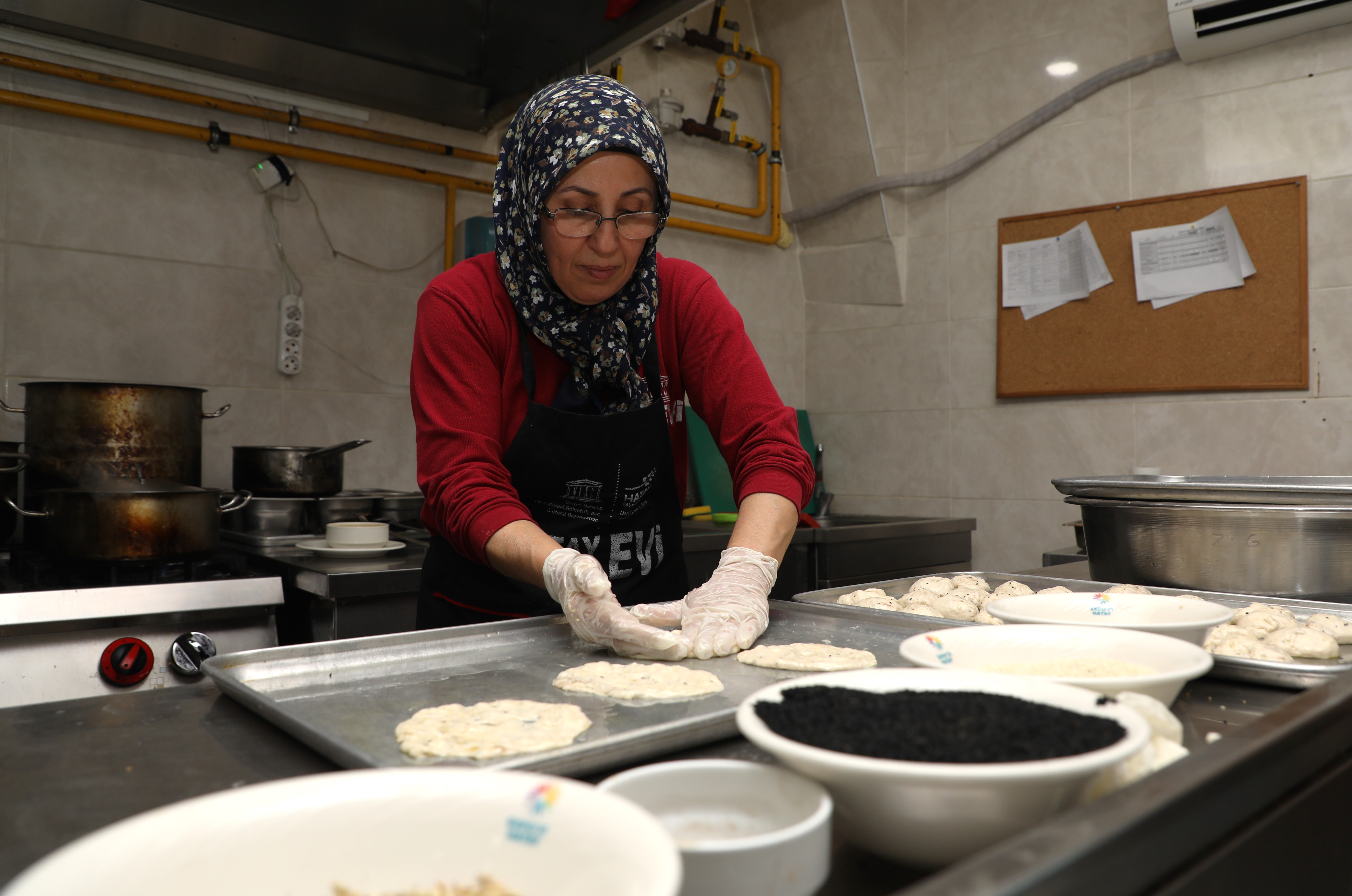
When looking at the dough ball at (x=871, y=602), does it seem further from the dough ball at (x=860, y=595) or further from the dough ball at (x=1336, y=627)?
the dough ball at (x=1336, y=627)

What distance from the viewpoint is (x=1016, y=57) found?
3506 mm

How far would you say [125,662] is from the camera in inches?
64.3

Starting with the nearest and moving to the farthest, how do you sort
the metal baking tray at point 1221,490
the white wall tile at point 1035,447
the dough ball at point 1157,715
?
the dough ball at point 1157,715, the metal baking tray at point 1221,490, the white wall tile at point 1035,447

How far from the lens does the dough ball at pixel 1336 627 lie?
1172 millimetres

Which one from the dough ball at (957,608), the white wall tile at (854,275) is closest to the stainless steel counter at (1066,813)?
the dough ball at (957,608)

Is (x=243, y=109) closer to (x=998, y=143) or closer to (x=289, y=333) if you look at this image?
(x=289, y=333)

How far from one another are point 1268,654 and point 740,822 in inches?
29.7

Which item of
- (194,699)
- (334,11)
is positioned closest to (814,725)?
(194,699)

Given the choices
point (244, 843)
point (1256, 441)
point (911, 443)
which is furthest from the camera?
point (911, 443)

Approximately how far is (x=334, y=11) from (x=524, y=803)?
2514 mm

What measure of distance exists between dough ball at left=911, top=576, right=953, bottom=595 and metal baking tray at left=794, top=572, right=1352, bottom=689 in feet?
0.05

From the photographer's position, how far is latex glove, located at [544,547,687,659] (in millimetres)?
1115

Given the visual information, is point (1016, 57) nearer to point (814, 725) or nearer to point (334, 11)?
point (334, 11)

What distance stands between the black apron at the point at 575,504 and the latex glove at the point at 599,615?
306 mm
